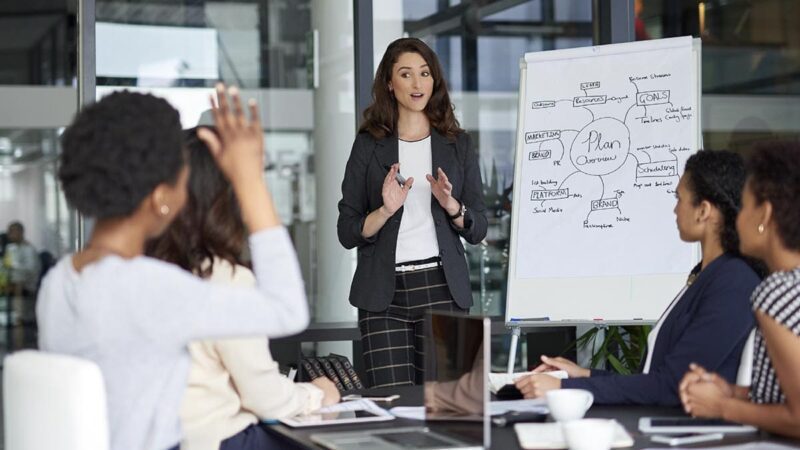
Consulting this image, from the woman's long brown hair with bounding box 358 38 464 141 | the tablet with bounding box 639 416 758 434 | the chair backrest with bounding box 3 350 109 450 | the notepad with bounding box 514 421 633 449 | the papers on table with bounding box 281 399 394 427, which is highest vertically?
the woman's long brown hair with bounding box 358 38 464 141

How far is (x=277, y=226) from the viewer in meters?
1.68

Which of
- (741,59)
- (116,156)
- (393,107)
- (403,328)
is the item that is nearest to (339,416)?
(116,156)

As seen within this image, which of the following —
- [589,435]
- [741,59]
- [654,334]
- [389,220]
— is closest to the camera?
[589,435]

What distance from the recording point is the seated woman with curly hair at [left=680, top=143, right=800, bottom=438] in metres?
1.83

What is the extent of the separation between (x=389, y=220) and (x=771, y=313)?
1.93 meters

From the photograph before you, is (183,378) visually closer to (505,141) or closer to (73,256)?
(73,256)

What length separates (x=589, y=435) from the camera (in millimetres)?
1726

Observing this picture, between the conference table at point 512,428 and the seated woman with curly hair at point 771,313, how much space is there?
6 centimetres

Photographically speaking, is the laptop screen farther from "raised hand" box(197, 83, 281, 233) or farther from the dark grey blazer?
the dark grey blazer

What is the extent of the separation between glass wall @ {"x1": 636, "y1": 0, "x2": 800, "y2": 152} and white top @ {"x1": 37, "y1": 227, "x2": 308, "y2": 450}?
5261 millimetres

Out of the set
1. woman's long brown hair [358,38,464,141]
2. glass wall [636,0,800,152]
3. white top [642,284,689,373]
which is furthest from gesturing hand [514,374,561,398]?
glass wall [636,0,800,152]

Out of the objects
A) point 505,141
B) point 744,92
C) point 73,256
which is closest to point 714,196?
point 73,256

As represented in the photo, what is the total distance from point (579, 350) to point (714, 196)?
2.95m

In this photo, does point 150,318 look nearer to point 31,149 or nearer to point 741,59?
point 31,149
